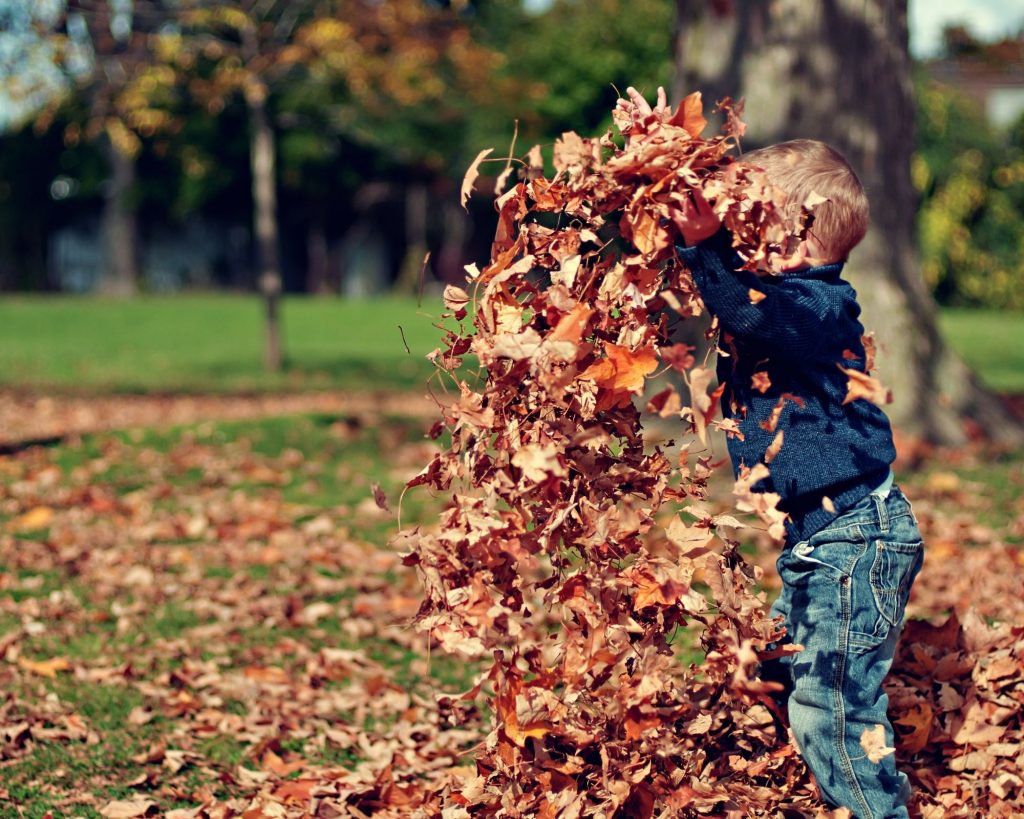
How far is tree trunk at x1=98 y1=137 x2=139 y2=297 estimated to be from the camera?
36375mm

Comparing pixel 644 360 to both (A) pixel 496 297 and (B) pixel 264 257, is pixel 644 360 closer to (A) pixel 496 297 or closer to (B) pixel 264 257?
→ (A) pixel 496 297

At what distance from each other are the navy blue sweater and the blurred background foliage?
18.0ft

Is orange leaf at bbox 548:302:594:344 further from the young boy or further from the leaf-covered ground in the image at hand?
the leaf-covered ground

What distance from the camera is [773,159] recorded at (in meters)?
2.93

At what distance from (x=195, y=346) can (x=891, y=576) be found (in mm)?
18265

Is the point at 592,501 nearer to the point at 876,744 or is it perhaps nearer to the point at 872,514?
the point at 872,514

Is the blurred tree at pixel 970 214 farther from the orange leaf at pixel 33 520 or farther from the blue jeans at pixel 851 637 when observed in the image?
the blue jeans at pixel 851 637

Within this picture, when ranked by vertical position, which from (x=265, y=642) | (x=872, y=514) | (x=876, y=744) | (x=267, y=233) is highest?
(x=267, y=233)

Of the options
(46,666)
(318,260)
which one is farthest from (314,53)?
(318,260)

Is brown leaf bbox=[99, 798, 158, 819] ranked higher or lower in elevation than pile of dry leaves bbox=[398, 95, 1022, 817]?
lower

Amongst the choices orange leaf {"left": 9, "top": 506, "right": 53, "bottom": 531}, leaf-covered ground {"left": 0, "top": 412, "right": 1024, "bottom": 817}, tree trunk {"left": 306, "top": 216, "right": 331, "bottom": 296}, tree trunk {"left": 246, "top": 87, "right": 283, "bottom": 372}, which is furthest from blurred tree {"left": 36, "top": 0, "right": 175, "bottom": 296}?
tree trunk {"left": 306, "top": 216, "right": 331, "bottom": 296}

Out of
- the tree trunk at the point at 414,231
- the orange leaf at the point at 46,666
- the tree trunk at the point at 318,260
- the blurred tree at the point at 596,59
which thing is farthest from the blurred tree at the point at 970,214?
the orange leaf at the point at 46,666

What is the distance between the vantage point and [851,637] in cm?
281

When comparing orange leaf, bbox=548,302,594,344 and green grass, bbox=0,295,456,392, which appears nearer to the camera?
orange leaf, bbox=548,302,594,344
